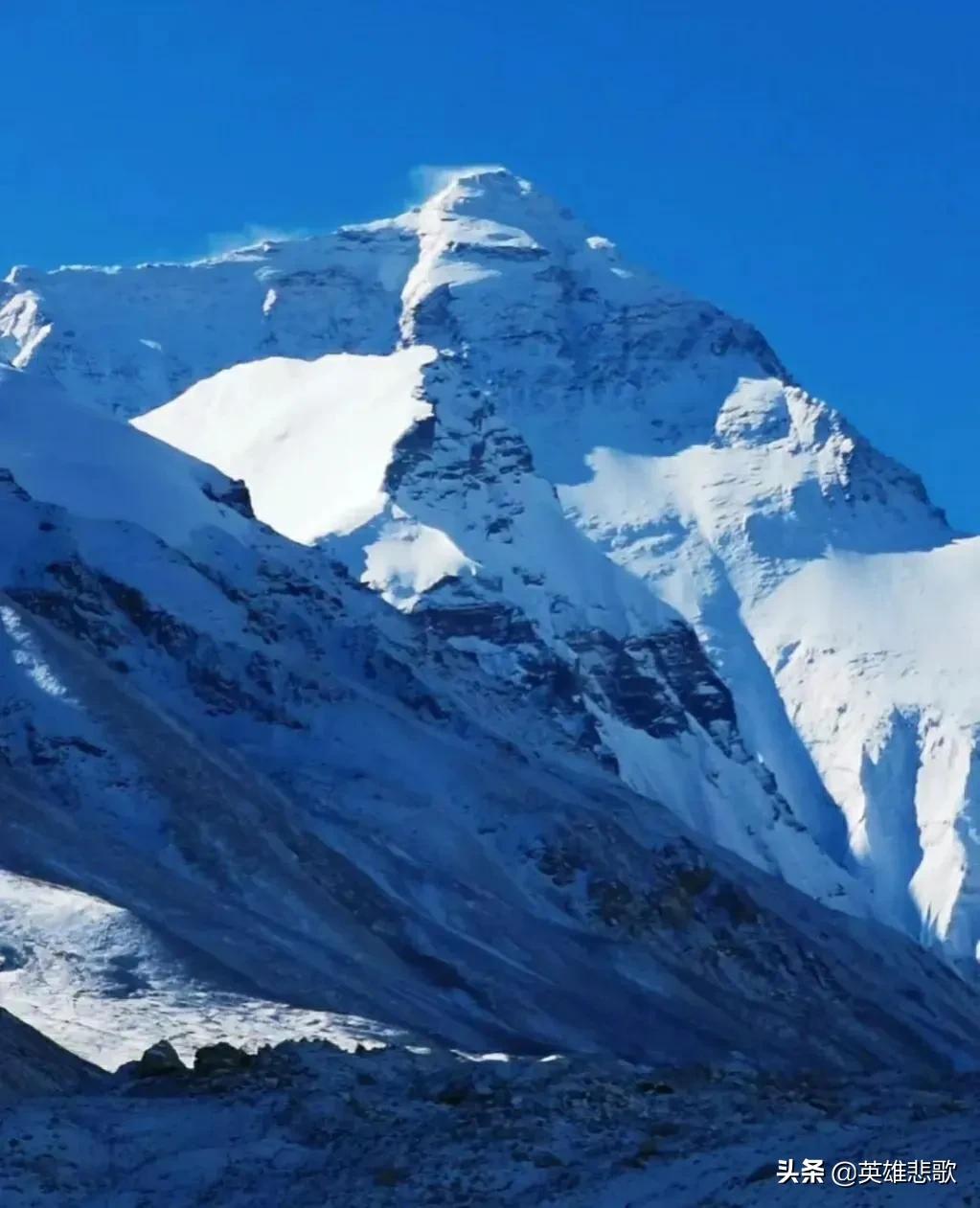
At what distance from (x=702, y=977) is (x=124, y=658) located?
40.5 metres

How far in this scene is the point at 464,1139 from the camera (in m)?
45.7

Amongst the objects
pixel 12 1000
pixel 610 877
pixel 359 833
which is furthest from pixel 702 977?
pixel 12 1000

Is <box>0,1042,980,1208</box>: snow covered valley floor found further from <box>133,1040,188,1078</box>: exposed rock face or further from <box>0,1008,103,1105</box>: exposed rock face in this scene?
<box>0,1008,103,1105</box>: exposed rock face

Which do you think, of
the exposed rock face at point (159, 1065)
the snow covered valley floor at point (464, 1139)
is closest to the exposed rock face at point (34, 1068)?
the exposed rock face at point (159, 1065)

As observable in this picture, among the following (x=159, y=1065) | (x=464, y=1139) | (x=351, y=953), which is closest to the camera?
(x=464, y=1139)

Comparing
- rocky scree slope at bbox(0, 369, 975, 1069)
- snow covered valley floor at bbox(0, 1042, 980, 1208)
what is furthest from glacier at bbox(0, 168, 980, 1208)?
rocky scree slope at bbox(0, 369, 975, 1069)

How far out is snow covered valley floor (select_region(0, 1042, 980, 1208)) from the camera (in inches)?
1588

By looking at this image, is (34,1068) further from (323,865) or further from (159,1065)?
(323,865)

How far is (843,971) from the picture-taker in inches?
7219

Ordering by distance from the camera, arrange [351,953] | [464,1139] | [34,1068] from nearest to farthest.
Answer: [464,1139], [34,1068], [351,953]

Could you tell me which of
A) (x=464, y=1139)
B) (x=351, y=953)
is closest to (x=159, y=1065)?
(x=464, y=1139)

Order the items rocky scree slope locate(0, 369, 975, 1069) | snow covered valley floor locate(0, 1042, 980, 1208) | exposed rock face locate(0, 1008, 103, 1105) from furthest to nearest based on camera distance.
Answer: rocky scree slope locate(0, 369, 975, 1069) < exposed rock face locate(0, 1008, 103, 1105) < snow covered valley floor locate(0, 1042, 980, 1208)

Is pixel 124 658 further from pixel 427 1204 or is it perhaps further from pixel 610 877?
pixel 427 1204

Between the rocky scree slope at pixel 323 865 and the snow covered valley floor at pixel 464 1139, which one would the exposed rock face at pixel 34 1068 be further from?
the rocky scree slope at pixel 323 865
